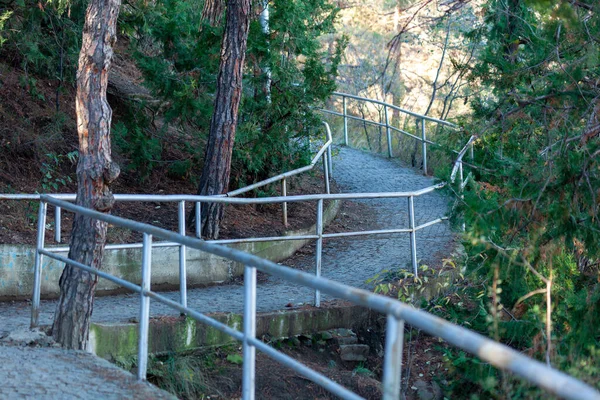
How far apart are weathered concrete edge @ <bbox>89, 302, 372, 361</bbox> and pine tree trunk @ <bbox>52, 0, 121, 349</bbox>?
1.61 ft

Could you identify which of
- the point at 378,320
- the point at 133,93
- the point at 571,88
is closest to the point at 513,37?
the point at 571,88

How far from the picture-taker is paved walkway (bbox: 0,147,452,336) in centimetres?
714

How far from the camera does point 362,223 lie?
11.7 metres

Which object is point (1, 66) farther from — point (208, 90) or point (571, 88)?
point (571, 88)

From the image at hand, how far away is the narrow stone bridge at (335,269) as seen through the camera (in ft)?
15.8

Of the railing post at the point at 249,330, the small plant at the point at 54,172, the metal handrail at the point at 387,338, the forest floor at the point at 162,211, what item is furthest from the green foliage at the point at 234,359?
the small plant at the point at 54,172

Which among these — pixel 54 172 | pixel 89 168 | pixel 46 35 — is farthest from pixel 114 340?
pixel 46 35

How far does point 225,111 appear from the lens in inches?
373

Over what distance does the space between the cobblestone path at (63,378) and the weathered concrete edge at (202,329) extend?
0.88 metres

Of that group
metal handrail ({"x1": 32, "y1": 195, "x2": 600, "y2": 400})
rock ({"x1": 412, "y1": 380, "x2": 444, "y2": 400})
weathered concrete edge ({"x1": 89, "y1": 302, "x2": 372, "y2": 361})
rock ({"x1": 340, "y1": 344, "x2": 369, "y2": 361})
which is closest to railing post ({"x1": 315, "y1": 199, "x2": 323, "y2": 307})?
weathered concrete edge ({"x1": 89, "y1": 302, "x2": 372, "y2": 361})

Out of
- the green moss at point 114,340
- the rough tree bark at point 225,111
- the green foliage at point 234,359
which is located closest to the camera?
the green moss at point 114,340

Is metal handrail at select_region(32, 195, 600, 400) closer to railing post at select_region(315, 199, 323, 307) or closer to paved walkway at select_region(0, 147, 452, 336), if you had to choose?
paved walkway at select_region(0, 147, 452, 336)

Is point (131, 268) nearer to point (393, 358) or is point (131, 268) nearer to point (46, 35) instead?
point (46, 35)

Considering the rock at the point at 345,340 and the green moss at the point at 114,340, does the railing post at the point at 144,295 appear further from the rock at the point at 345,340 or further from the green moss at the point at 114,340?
the rock at the point at 345,340
